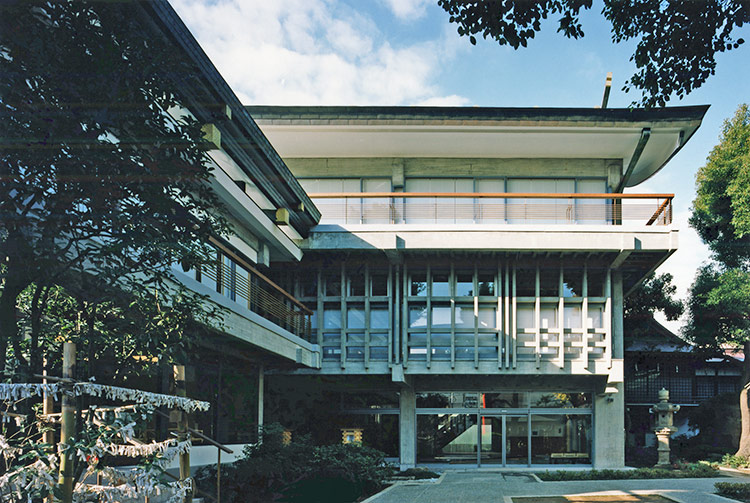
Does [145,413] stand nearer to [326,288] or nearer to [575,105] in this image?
[326,288]

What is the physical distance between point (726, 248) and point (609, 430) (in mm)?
8191

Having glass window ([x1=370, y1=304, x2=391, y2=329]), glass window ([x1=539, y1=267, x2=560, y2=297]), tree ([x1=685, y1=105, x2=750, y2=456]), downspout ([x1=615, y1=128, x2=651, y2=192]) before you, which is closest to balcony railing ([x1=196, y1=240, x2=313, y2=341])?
glass window ([x1=370, y1=304, x2=391, y2=329])

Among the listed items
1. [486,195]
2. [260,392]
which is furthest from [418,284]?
[260,392]

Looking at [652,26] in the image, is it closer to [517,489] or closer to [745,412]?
[517,489]

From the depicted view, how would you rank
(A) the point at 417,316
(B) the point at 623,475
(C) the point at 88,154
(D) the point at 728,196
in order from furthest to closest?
1. (D) the point at 728,196
2. (A) the point at 417,316
3. (B) the point at 623,475
4. (C) the point at 88,154

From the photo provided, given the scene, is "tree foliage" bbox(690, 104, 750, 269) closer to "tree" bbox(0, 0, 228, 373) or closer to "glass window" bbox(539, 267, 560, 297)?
"glass window" bbox(539, 267, 560, 297)

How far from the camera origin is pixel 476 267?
21.8m

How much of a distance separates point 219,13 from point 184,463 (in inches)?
206

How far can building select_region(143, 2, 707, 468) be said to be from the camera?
2062 cm

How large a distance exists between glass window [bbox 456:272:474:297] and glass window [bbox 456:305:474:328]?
444 millimetres

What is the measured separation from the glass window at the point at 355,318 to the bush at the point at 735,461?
40.6 ft

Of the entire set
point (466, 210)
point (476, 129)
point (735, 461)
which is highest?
point (476, 129)

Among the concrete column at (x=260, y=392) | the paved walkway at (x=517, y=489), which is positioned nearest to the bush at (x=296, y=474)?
the paved walkway at (x=517, y=489)

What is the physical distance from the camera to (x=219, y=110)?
40.9ft
